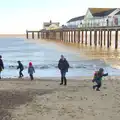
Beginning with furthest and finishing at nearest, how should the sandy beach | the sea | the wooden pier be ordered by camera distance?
the wooden pier < the sea < the sandy beach

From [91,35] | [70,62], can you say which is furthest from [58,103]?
[91,35]

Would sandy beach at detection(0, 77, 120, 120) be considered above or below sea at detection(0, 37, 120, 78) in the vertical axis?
above

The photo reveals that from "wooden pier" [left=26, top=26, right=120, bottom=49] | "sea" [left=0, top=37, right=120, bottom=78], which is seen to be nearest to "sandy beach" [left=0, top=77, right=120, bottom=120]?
"sea" [left=0, top=37, right=120, bottom=78]

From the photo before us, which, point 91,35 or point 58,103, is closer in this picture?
point 58,103

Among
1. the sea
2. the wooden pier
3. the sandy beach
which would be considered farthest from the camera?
the wooden pier

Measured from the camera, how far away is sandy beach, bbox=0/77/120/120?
28.0 feet

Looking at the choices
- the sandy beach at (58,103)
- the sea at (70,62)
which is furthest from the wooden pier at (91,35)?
the sandy beach at (58,103)

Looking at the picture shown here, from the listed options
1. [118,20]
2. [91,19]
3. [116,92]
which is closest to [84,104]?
[116,92]

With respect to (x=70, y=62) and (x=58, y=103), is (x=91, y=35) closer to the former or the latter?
(x=70, y=62)

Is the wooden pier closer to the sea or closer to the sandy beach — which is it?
the sea

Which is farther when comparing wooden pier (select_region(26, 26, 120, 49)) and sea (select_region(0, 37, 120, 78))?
wooden pier (select_region(26, 26, 120, 49))

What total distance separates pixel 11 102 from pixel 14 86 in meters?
3.21

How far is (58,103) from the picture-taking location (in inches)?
389

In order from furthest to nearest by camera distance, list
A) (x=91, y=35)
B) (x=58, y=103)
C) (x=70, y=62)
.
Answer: (x=91, y=35) → (x=70, y=62) → (x=58, y=103)
